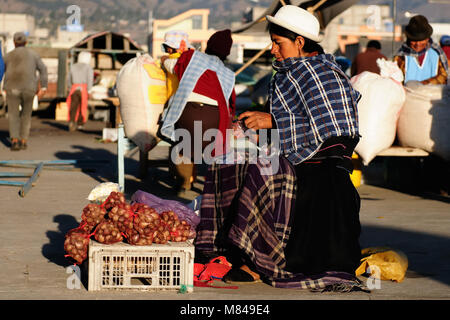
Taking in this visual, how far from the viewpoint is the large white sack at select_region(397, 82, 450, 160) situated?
857 cm

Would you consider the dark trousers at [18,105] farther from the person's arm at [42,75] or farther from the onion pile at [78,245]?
the onion pile at [78,245]

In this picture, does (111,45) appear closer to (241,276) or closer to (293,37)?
(293,37)

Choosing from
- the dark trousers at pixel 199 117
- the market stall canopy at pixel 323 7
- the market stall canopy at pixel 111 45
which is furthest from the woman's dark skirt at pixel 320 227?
the market stall canopy at pixel 111 45

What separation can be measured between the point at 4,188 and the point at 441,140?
187 inches

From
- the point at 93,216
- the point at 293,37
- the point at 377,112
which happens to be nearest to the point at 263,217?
the point at 93,216

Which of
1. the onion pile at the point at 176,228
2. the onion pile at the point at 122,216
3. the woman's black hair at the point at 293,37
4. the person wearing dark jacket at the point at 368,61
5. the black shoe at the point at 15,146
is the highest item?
the woman's black hair at the point at 293,37

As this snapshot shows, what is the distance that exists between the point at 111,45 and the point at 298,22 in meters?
20.9

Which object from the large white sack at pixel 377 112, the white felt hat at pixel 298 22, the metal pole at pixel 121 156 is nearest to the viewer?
the white felt hat at pixel 298 22

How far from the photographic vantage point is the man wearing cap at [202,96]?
26.0 feet

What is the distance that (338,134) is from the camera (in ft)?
16.0

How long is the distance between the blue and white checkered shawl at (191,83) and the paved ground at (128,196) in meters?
0.96

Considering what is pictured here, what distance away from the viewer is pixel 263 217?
484cm
